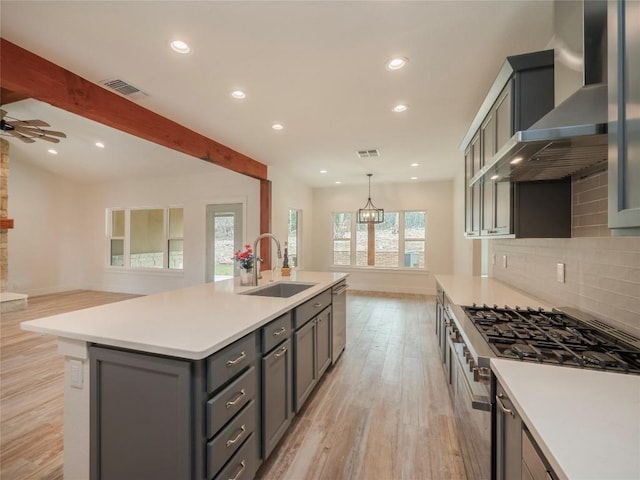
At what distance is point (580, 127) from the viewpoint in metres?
1.09

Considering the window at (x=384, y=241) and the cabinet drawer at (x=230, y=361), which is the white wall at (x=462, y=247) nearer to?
the window at (x=384, y=241)

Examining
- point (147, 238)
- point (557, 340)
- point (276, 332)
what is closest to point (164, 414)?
point (276, 332)

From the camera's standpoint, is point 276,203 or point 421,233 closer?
point 276,203

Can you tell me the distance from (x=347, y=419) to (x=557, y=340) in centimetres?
154

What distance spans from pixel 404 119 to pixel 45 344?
17.0ft

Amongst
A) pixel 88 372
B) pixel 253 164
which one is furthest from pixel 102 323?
pixel 253 164

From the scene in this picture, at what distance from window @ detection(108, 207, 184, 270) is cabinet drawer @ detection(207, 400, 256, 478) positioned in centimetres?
580

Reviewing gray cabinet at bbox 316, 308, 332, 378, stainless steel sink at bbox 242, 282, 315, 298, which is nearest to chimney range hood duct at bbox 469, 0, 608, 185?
gray cabinet at bbox 316, 308, 332, 378

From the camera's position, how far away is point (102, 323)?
1.47 meters

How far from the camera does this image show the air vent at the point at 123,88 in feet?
8.20

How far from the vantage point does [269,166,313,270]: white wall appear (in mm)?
5820

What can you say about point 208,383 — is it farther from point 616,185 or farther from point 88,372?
point 616,185

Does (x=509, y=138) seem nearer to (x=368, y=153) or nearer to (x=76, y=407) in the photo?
(x=76, y=407)

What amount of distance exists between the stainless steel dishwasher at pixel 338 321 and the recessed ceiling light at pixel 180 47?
7.61 feet
